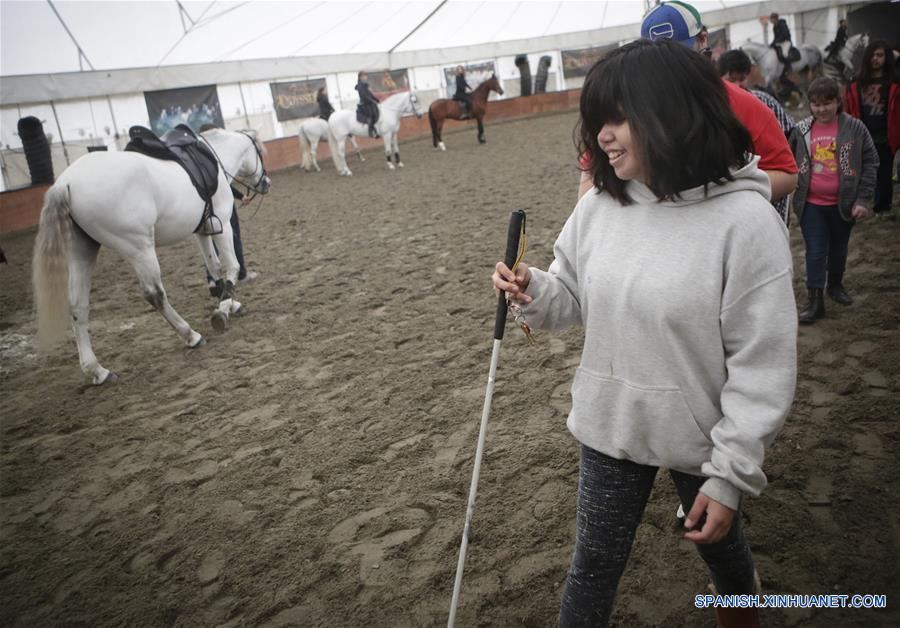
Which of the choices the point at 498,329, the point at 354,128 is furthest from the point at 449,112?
the point at 498,329

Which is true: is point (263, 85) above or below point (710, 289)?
above

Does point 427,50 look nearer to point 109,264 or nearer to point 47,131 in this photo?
point 47,131

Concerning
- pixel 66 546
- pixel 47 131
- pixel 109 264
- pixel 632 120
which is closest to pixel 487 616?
pixel 632 120

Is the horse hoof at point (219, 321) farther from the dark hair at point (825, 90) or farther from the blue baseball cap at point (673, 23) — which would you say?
→ the dark hair at point (825, 90)

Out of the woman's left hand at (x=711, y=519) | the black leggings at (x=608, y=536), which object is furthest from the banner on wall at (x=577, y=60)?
the woman's left hand at (x=711, y=519)

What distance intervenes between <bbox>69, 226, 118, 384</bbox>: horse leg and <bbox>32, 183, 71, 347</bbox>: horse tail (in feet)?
0.81

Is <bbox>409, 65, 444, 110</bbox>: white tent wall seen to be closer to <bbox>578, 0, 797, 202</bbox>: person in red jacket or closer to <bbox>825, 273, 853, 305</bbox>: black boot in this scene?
<bbox>825, 273, 853, 305</bbox>: black boot

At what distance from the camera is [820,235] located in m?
3.83

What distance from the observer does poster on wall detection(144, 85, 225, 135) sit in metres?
16.7

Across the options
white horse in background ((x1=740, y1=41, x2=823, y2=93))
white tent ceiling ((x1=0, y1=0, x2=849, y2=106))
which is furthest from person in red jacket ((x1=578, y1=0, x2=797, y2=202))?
white horse in background ((x1=740, y1=41, x2=823, y2=93))

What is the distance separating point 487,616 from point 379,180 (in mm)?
11499

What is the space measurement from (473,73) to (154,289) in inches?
862

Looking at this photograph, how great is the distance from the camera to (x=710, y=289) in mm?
1245

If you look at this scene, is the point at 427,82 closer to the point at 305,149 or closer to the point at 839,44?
the point at 305,149
